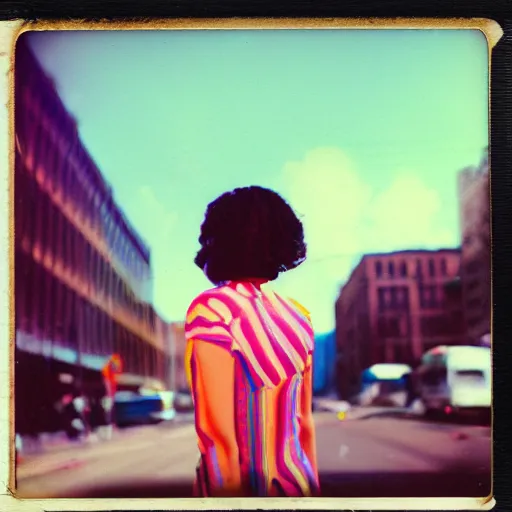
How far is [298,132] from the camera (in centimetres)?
303

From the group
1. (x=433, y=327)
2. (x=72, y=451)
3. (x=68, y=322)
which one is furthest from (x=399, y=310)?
(x=72, y=451)

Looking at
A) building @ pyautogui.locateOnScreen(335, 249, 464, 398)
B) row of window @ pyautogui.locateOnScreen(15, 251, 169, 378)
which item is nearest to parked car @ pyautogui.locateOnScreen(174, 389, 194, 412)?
row of window @ pyautogui.locateOnScreen(15, 251, 169, 378)

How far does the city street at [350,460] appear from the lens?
3002 mm

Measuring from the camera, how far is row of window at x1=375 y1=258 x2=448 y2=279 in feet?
9.80

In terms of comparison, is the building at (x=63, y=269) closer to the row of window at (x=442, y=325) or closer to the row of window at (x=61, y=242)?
the row of window at (x=61, y=242)

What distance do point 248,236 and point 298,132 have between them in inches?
22.8

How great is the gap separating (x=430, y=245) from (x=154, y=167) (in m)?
1.44

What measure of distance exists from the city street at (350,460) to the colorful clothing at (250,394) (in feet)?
0.30

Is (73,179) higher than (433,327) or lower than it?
higher

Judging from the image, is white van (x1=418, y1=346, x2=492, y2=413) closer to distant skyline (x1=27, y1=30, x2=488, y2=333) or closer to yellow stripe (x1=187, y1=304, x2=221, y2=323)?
distant skyline (x1=27, y1=30, x2=488, y2=333)

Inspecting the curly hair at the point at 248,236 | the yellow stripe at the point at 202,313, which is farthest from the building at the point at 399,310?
the yellow stripe at the point at 202,313

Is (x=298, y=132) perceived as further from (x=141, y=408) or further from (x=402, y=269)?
(x=141, y=408)

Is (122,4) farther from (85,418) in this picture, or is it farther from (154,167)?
(85,418)

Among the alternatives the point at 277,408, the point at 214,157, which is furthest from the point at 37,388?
the point at 214,157
